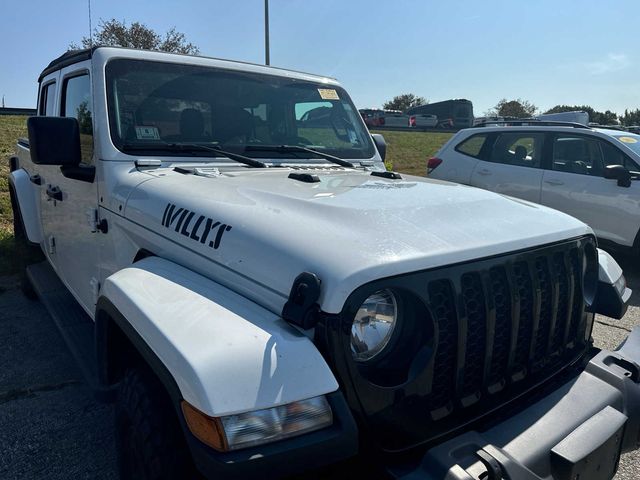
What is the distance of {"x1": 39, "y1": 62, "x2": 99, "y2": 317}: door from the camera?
302 cm

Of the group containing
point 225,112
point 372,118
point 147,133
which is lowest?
point 147,133

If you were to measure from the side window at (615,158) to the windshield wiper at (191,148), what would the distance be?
5271 millimetres

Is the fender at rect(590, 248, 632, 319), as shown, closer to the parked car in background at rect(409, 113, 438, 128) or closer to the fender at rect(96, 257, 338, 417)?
the fender at rect(96, 257, 338, 417)

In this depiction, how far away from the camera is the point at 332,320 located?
1.50 m

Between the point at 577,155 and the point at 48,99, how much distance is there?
6170mm

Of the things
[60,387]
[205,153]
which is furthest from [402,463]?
[60,387]

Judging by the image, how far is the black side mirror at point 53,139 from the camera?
104 inches

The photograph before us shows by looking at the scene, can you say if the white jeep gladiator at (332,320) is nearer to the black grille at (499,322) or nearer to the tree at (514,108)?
the black grille at (499,322)

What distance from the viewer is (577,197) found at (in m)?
6.57

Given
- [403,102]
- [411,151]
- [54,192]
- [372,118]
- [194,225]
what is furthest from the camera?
[403,102]

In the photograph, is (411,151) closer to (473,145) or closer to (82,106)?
(473,145)

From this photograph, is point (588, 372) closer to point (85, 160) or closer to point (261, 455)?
point (261, 455)

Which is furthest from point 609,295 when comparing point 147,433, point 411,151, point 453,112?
point 453,112

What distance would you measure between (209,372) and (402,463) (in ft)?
2.16
